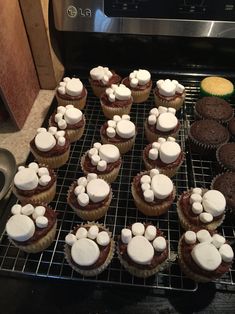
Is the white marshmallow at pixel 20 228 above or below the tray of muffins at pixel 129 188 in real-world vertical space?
above

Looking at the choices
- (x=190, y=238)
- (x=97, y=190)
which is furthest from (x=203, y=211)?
(x=97, y=190)

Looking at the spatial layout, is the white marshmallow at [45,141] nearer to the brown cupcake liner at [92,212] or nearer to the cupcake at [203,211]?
the brown cupcake liner at [92,212]

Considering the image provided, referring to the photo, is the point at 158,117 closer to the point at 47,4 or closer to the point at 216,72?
the point at 216,72

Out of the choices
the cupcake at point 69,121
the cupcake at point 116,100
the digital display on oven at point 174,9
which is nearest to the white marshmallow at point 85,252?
the cupcake at point 69,121

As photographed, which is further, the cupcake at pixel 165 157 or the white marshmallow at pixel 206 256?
the cupcake at pixel 165 157

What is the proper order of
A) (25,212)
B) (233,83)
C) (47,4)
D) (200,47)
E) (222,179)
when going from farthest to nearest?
(233,83)
(200,47)
(47,4)
(222,179)
(25,212)

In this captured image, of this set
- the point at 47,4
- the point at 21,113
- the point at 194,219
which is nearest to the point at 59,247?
the point at 194,219

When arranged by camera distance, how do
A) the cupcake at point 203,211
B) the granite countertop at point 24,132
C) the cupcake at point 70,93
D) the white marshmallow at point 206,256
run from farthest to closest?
the cupcake at point 70,93 < the granite countertop at point 24,132 < the cupcake at point 203,211 < the white marshmallow at point 206,256

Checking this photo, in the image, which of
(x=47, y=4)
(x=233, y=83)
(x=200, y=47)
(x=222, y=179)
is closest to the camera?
(x=222, y=179)
